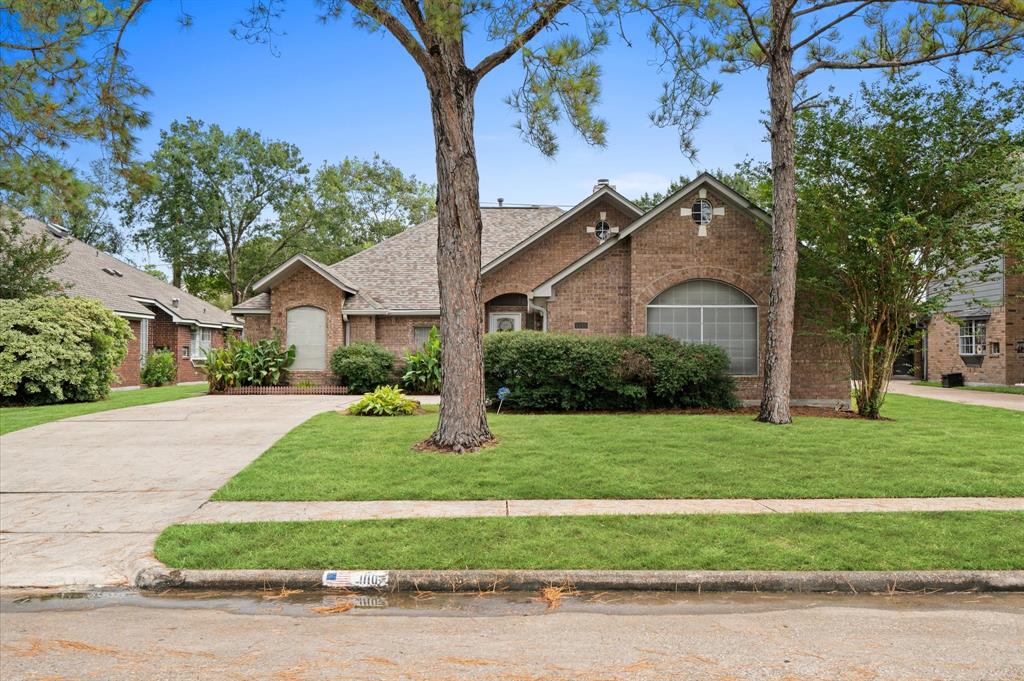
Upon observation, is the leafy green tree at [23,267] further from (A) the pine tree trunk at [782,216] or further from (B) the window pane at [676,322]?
(A) the pine tree trunk at [782,216]

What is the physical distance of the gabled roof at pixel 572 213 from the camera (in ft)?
71.5

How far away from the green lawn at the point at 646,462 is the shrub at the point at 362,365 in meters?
8.91

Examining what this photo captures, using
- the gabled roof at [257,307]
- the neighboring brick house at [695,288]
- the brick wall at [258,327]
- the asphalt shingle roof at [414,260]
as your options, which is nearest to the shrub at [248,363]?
the brick wall at [258,327]

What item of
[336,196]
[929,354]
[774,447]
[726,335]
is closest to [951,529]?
[774,447]

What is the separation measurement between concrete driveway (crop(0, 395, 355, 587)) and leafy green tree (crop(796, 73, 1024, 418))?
463 inches

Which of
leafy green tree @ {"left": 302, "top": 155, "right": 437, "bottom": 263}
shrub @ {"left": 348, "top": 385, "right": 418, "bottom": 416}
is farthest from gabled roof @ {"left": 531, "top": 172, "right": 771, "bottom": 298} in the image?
leafy green tree @ {"left": 302, "top": 155, "right": 437, "bottom": 263}

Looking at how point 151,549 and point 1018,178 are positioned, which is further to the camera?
point 1018,178

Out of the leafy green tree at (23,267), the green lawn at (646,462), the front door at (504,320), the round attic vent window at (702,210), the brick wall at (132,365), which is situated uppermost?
the round attic vent window at (702,210)

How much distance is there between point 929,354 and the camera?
31.7 metres

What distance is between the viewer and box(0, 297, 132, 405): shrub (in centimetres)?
1788

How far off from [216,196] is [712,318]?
38.5 meters

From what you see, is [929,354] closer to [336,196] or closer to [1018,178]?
[1018,178]

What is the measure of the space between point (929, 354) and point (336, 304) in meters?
26.3

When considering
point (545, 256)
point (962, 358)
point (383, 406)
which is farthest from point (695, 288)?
point (962, 358)
